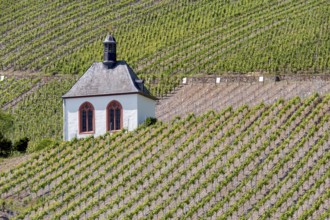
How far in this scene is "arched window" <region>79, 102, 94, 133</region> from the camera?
82312 millimetres

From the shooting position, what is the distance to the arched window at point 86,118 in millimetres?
82312

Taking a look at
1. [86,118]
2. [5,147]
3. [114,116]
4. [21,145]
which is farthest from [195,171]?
[21,145]

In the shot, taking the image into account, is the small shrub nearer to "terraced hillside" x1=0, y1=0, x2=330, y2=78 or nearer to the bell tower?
the bell tower

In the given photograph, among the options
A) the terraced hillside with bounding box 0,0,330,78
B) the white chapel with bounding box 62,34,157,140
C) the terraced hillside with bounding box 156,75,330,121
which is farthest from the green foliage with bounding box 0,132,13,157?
the terraced hillside with bounding box 0,0,330,78

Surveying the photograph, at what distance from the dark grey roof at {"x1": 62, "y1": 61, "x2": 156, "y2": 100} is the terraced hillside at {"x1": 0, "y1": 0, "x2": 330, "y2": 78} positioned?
623 inches

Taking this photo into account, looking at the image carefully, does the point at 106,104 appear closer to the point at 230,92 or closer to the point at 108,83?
the point at 108,83

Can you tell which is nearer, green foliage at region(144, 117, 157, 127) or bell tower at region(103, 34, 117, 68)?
green foliage at region(144, 117, 157, 127)

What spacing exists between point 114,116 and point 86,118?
67.5 inches

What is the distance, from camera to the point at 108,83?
82938 mm

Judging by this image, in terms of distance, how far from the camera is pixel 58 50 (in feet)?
354

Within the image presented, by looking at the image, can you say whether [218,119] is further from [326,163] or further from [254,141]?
[326,163]

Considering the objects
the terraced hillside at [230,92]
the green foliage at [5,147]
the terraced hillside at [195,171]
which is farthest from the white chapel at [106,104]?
the terraced hillside at [230,92]

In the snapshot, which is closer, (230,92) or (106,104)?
(106,104)

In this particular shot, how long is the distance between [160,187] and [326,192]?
343 inches
